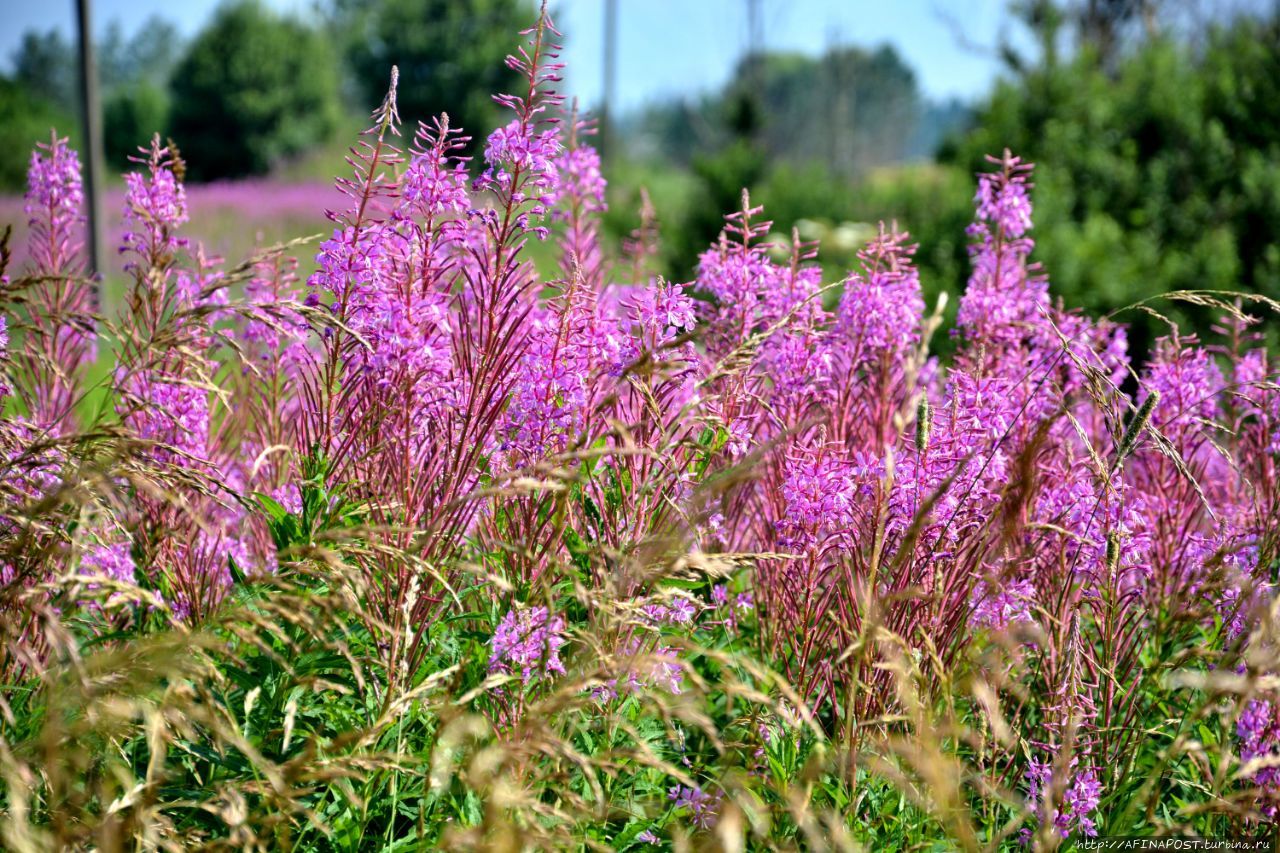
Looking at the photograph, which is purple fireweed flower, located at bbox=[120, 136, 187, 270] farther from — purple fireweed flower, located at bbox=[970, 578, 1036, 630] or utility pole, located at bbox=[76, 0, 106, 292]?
utility pole, located at bbox=[76, 0, 106, 292]

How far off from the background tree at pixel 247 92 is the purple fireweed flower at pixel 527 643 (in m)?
33.1

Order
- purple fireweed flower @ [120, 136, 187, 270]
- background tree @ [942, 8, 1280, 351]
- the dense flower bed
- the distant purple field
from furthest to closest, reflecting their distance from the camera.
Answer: the distant purple field
background tree @ [942, 8, 1280, 351]
purple fireweed flower @ [120, 136, 187, 270]
the dense flower bed

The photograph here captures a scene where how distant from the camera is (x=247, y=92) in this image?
31.5 m

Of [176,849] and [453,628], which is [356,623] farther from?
[176,849]

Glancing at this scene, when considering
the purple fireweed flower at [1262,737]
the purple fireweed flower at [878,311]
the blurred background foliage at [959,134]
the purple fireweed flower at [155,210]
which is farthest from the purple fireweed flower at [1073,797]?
the blurred background foliage at [959,134]

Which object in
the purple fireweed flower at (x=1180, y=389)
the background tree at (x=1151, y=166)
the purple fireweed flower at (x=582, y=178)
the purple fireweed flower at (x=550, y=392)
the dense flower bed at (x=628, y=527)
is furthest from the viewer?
the background tree at (x=1151, y=166)

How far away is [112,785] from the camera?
1.98 m

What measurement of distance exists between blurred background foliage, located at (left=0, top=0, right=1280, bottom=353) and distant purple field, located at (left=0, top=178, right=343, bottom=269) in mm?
2467

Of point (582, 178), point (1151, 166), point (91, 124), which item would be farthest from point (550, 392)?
point (1151, 166)

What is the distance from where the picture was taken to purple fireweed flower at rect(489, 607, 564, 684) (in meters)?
2.04

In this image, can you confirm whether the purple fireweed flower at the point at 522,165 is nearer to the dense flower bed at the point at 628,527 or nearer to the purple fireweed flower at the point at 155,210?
the dense flower bed at the point at 628,527

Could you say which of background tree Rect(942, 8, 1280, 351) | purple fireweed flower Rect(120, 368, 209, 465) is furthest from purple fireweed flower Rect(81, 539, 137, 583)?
background tree Rect(942, 8, 1280, 351)

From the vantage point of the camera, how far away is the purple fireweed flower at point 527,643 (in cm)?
204

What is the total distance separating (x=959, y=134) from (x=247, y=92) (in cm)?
2251
